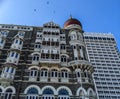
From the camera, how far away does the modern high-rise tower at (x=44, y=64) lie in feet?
107

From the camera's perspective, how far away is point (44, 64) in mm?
36625

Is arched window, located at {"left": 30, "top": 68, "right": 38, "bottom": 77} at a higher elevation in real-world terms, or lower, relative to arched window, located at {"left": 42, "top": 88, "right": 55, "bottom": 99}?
higher

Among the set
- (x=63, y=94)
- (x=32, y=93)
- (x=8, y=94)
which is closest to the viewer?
(x=8, y=94)

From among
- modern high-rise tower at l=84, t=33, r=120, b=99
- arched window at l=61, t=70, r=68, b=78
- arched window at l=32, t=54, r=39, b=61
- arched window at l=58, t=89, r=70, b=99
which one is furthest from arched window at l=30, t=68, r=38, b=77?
modern high-rise tower at l=84, t=33, r=120, b=99

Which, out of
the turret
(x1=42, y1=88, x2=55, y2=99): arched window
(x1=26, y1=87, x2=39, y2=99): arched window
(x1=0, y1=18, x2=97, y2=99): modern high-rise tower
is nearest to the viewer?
(x1=26, y1=87, x2=39, y2=99): arched window

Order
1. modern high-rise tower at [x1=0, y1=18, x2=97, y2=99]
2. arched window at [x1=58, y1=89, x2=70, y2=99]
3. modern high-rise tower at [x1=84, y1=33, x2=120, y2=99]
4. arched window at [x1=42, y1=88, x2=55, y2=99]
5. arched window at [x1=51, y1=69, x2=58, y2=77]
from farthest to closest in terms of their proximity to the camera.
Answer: modern high-rise tower at [x1=84, y1=33, x2=120, y2=99] < arched window at [x1=51, y1=69, x2=58, y2=77] < modern high-rise tower at [x1=0, y1=18, x2=97, y2=99] < arched window at [x1=58, y1=89, x2=70, y2=99] < arched window at [x1=42, y1=88, x2=55, y2=99]

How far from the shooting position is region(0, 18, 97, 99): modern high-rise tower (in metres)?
32.7

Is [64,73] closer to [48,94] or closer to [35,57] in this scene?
[48,94]

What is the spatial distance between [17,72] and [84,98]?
13250 mm

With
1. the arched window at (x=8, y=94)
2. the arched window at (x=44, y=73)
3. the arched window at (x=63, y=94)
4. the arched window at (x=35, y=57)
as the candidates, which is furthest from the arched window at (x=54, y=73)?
the arched window at (x=8, y=94)

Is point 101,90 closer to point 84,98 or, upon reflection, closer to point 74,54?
point 74,54

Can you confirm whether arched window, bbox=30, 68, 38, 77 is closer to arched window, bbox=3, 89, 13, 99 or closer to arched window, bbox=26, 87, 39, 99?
arched window, bbox=26, 87, 39, 99

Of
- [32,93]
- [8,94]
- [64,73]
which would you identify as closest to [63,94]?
[64,73]

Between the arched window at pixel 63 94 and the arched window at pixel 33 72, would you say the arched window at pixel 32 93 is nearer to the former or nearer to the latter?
the arched window at pixel 33 72
